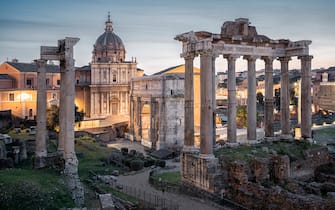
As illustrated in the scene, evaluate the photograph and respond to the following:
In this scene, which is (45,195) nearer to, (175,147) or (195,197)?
(195,197)

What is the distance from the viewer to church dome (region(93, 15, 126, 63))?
6341 centimetres

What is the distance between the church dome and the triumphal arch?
41.2m

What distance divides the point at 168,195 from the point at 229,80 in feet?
25.4

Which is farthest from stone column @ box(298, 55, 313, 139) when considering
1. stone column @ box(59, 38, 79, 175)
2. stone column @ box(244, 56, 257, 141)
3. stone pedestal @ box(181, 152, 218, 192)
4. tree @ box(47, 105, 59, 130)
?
tree @ box(47, 105, 59, 130)

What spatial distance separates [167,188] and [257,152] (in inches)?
224

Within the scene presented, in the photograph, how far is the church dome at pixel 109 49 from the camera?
63406 mm

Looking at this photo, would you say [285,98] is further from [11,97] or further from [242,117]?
[11,97]

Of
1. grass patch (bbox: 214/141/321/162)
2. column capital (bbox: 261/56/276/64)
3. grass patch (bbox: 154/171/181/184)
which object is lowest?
grass patch (bbox: 154/171/181/184)

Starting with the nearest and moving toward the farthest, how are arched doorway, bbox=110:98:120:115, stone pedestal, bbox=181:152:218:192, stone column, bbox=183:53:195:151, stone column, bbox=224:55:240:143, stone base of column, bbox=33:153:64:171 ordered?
Answer: stone pedestal, bbox=181:152:218:192 < stone base of column, bbox=33:153:64:171 < stone column, bbox=183:53:195:151 < stone column, bbox=224:55:240:143 < arched doorway, bbox=110:98:120:115

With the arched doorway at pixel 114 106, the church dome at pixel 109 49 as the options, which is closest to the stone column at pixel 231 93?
the arched doorway at pixel 114 106

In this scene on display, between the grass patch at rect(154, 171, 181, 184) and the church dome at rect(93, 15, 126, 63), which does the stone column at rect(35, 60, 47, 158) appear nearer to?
the grass patch at rect(154, 171, 181, 184)

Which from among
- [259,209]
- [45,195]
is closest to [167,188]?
[259,209]

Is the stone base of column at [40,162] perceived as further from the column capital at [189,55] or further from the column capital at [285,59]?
the column capital at [285,59]

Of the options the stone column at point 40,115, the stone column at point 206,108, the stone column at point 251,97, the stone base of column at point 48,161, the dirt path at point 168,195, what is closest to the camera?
the dirt path at point 168,195
